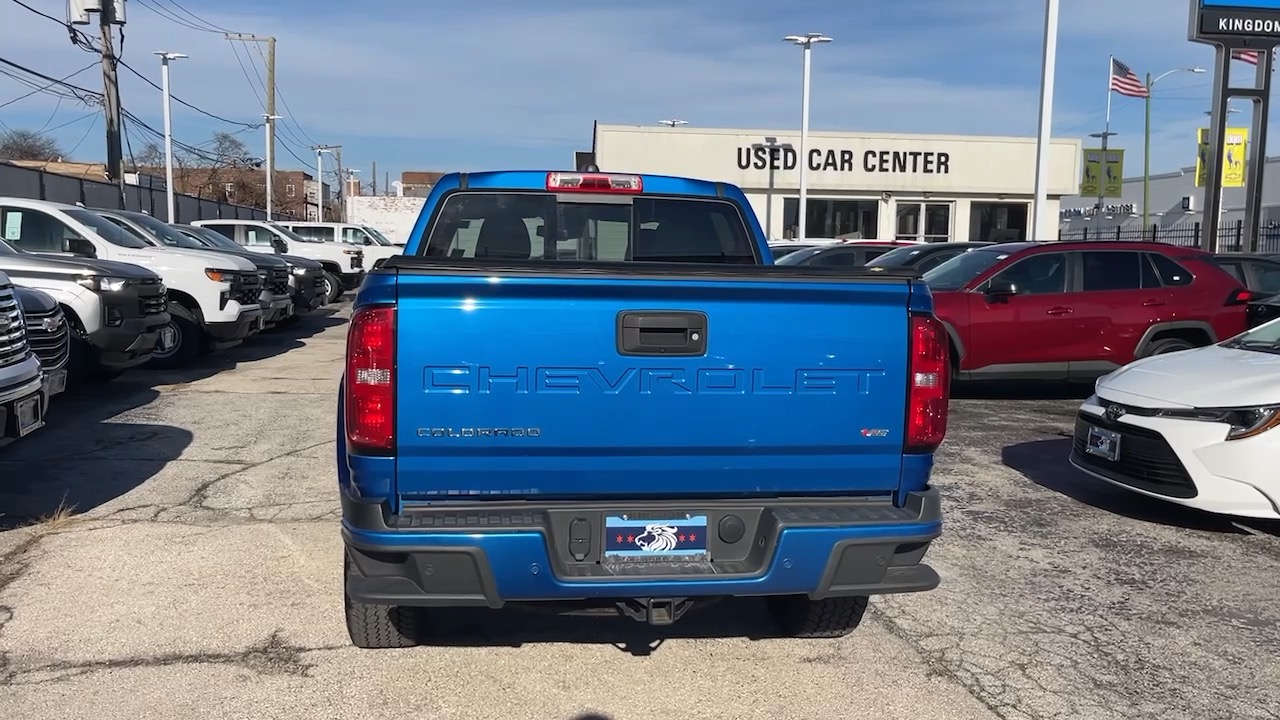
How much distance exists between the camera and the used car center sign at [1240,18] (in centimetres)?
1634

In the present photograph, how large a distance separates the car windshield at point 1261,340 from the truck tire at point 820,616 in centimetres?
400

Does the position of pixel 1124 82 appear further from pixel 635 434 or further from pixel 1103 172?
pixel 635 434

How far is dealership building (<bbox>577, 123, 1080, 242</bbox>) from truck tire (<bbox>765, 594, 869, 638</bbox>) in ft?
88.4

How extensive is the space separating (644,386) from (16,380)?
406cm

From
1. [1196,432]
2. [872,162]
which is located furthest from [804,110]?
[1196,432]

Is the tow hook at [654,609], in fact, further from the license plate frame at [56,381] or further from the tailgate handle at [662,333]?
the license plate frame at [56,381]

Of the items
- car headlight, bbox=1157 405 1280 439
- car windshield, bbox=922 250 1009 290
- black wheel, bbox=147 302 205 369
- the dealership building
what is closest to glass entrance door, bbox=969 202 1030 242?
the dealership building

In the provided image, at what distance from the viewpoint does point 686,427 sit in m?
3.27

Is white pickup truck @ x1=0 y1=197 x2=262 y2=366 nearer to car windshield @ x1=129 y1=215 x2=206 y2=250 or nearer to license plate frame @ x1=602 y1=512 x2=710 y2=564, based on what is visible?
car windshield @ x1=129 y1=215 x2=206 y2=250

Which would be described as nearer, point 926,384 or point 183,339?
point 926,384

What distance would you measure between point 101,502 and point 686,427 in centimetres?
451

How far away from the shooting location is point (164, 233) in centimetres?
1380

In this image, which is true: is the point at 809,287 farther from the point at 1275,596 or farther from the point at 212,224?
the point at 212,224

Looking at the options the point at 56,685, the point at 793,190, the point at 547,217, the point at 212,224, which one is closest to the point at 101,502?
the point at 56,685
